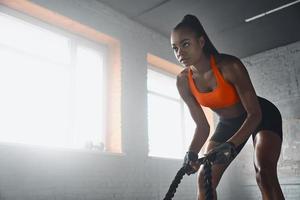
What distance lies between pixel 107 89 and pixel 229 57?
2.46 metres

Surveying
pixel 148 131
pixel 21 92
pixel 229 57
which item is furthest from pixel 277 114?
pixel 148 131

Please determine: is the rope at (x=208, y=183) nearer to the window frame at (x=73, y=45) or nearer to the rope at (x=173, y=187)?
the rope at (x=173, y=187)

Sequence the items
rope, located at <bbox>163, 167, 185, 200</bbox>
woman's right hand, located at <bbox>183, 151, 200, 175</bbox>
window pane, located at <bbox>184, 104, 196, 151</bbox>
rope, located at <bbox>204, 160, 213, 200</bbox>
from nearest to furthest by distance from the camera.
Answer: rope, located at <bbox>204, 160, 213, 200</bbox> → rope, located at <bbox>163, 167, 185, 200</bbox> → woman's right hand, located at <bbox>183, 151, 200, 175</bbox> → window pane, located at <bbox>184, 104, 196, 151</bbox>

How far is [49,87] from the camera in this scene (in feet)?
11.5

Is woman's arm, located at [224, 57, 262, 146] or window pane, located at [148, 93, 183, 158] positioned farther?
window pane, located at [148, 93, 183, 158]

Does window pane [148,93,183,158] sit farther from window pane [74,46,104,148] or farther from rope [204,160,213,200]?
rope [204,160,213,200]

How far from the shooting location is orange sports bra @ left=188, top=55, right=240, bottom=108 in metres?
1.83

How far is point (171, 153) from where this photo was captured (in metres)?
5.05

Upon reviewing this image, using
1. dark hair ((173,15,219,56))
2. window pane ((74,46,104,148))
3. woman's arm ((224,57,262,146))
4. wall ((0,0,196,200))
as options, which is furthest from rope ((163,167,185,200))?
window pane ((74,46,104,148))

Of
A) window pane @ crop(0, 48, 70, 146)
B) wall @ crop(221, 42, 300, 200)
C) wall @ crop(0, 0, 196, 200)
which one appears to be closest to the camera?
wall @ crop(0, 0, 196, 200)

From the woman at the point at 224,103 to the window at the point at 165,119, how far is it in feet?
8.58

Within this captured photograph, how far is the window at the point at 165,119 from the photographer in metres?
4.78

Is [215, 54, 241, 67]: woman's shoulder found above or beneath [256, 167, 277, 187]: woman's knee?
above

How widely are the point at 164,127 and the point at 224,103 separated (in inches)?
122
